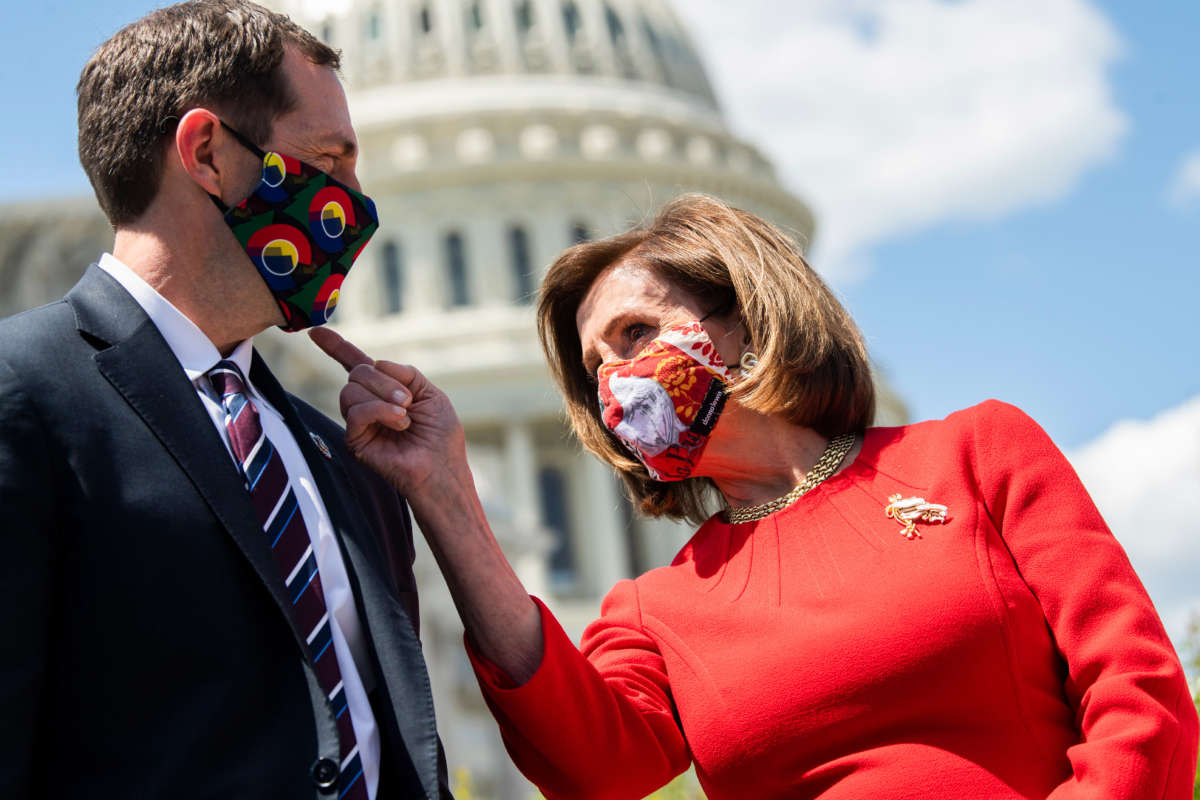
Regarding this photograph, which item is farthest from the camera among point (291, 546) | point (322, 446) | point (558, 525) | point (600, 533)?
point (558, 525)

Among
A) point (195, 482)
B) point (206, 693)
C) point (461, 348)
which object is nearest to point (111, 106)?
point (195, 482)

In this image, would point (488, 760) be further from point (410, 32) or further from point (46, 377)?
point (410, 32)

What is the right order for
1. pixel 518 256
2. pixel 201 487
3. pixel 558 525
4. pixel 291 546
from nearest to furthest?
pixel 201 487, pixel 291 546, pixel 558 525, pixel 518 256

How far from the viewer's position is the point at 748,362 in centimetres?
394

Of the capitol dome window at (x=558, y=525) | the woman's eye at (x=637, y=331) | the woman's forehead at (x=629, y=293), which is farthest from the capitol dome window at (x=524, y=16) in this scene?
the woman's eye at (x=637, y=331)

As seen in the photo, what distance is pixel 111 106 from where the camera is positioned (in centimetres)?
333

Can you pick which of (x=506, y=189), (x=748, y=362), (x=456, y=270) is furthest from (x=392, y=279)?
(x=748, y=362)

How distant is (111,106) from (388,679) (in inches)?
51.3

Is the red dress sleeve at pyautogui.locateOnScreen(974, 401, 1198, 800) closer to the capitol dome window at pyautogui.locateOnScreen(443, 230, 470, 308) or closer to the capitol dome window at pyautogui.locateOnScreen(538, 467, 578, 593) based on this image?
the capitol dome window at pyautogui.locateOnScreen(538, 467, 578, 593)

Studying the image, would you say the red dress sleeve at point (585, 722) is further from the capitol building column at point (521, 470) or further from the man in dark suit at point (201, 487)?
the capitol building column at point (521, 470)

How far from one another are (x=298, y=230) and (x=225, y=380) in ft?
1.24

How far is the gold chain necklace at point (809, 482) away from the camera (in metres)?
3.85

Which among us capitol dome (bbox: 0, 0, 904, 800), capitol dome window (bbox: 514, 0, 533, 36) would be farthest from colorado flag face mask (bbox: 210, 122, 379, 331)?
capitol dome window (bbox: 514, 0, 533, 36)

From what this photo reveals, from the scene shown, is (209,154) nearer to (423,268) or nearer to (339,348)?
(339,348)
